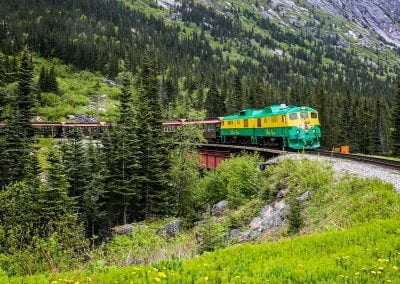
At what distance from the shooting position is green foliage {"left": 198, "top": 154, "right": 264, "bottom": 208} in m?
32.7

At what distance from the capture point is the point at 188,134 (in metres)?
47.5

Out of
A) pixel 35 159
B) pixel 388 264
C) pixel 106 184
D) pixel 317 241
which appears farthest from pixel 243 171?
pixel 388 264

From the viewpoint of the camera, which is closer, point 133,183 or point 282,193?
point 282,193

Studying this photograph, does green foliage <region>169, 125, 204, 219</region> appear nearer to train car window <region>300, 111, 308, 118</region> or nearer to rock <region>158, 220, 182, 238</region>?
rock <region>158, 220, 182, 238</region>

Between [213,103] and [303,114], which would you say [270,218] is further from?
[213,103]

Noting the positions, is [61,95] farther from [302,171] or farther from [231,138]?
[302,171]

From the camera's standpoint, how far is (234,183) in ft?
112

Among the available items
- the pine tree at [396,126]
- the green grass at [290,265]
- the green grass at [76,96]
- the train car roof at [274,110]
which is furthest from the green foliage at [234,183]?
the green grass at [76,96]

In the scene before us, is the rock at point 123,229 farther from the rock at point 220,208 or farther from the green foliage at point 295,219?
the green foliage at point 295,219

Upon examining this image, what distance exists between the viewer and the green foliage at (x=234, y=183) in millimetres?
32731

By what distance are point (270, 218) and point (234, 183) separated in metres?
10.2

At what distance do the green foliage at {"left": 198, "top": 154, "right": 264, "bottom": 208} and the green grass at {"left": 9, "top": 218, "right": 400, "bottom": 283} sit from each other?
73.6 ft

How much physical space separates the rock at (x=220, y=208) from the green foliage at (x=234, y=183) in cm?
82

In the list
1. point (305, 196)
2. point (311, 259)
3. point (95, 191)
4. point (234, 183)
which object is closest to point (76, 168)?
point (95, 191)
